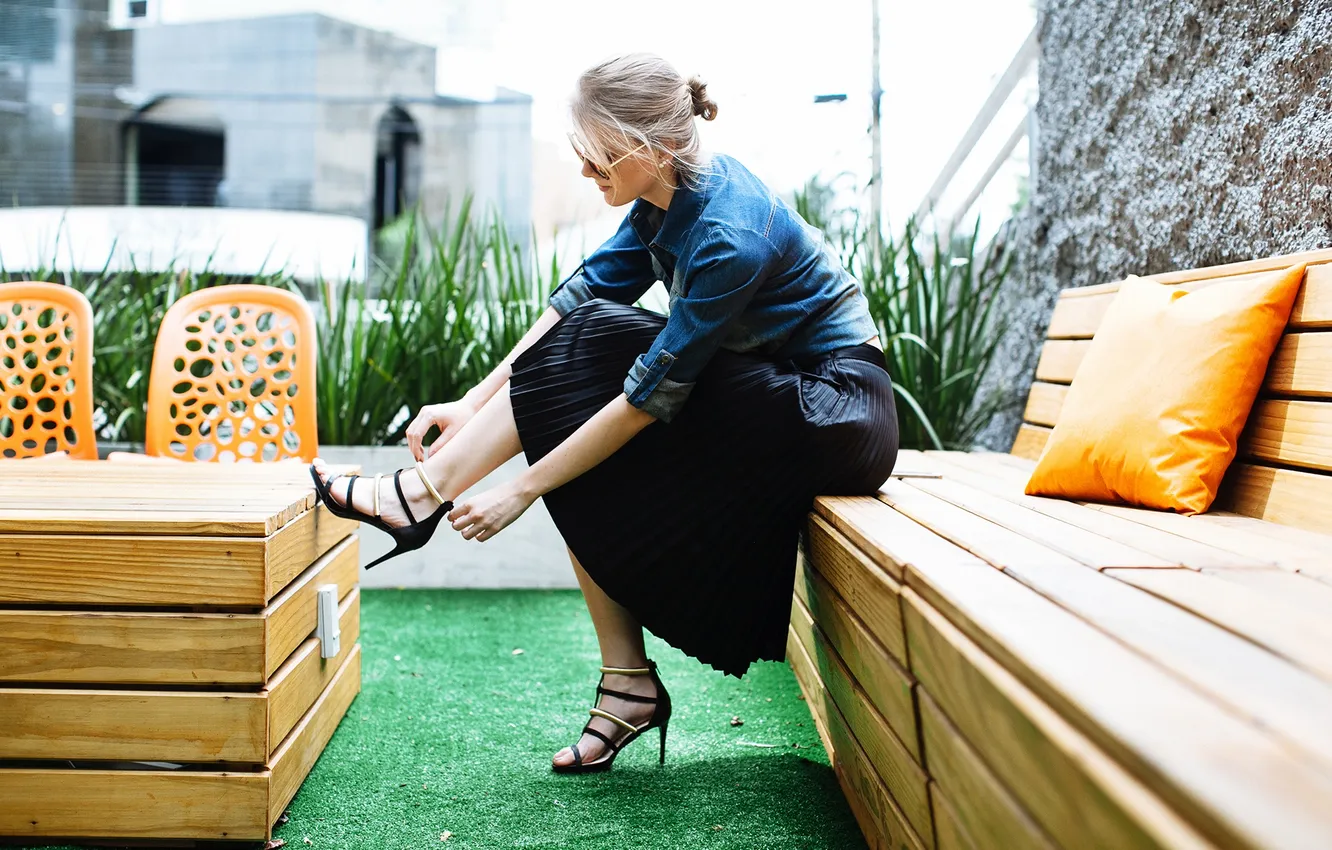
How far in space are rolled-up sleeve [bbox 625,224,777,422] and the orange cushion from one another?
23.0 inches

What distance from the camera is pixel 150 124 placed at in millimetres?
4910

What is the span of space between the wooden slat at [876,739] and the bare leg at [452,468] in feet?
1.93

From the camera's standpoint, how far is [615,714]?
60.0 inches

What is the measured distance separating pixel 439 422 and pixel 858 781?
0.91m

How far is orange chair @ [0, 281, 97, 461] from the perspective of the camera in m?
2.15

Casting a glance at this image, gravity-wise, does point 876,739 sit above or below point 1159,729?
below

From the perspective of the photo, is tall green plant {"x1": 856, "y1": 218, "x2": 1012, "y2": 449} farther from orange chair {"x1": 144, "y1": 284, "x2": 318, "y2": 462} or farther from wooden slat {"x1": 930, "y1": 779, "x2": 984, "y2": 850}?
wooden slat {"x1": 930, "y1": 779, "x2": 984, "y2": 850}

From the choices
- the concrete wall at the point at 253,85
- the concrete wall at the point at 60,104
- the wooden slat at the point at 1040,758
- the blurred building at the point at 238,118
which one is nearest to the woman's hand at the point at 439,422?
the wooden slat at the point at 1040,758

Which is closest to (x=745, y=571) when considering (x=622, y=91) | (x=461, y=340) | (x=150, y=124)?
(x=622, y=91)

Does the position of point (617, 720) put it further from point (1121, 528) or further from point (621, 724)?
point (1121, 528)

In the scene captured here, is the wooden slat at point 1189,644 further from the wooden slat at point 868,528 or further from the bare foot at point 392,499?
the bare foot at point 392,499

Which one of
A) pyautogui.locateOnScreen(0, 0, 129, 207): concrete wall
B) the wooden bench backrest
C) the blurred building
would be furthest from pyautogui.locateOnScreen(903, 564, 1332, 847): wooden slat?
pyautogui.locateOnScreen(0, 0, 129, 207): concrete wall

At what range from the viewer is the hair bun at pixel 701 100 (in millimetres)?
1457

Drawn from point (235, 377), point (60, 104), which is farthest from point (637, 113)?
point (60, 104)
